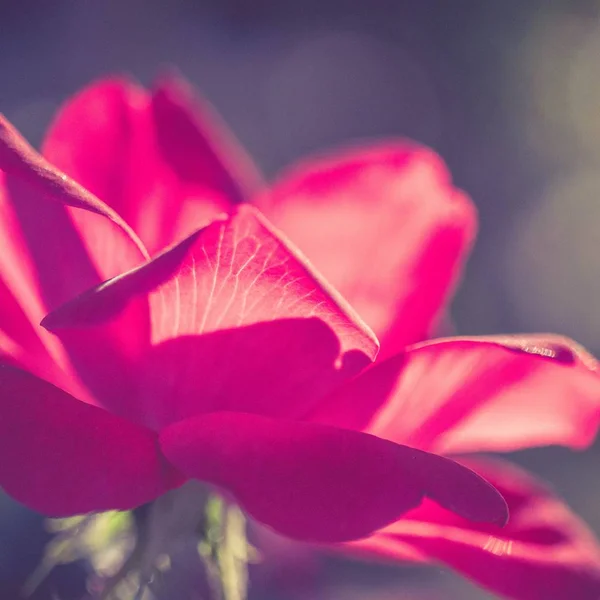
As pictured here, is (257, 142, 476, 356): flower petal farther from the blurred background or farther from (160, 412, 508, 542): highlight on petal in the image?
the blurred background

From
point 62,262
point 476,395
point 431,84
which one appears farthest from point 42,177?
point 431,84

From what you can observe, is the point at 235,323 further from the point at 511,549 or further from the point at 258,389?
the point at 511,549

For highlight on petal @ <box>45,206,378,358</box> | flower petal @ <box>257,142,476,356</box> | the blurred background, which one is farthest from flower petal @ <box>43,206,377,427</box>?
the blurred background

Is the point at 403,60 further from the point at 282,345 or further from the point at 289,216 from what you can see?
the point at 282,345

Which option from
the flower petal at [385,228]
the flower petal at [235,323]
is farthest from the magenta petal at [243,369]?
the flower petal at [385,228]

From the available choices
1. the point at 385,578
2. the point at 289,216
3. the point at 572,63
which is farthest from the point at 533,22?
the point at 289,216

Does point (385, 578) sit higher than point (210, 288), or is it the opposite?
point (210, 288)

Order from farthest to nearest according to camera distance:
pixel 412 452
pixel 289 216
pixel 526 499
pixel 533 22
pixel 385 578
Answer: pixel 533 22 → pixel 385 578 → pixel 289 216 → pixel 526 499 → pixel 412 452
